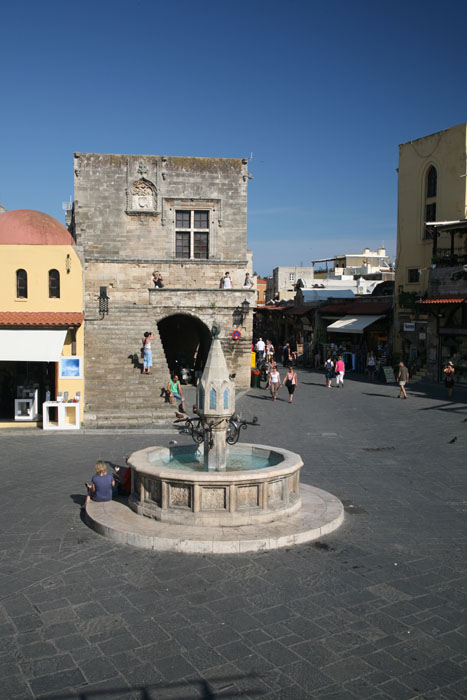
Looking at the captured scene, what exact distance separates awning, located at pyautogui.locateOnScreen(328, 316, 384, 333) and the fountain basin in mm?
24042

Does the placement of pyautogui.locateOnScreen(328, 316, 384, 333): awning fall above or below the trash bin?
above

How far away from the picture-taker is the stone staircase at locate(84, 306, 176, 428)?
696 inches

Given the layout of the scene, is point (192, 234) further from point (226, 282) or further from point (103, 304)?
point (103, 304)

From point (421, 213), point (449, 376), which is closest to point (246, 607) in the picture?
point (449, 376)

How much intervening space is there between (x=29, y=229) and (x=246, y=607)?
20.2 m

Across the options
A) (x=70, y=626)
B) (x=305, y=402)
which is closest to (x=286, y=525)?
(x=70, y=626)

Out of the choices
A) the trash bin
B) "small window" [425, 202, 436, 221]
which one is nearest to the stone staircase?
the trash bin

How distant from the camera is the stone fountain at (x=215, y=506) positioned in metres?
8.22

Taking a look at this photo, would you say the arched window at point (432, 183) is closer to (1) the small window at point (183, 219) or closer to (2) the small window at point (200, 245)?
(2) the small window at point (200, 245)

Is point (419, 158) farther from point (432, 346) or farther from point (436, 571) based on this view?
point (436, 571)

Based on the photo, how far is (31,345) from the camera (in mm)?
16609

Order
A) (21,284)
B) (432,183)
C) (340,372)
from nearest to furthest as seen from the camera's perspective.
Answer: (21,284)
(340,372)
(432,183)

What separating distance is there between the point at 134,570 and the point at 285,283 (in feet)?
201

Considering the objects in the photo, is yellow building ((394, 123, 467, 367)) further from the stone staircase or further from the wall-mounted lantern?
the wall-mounted lantern
